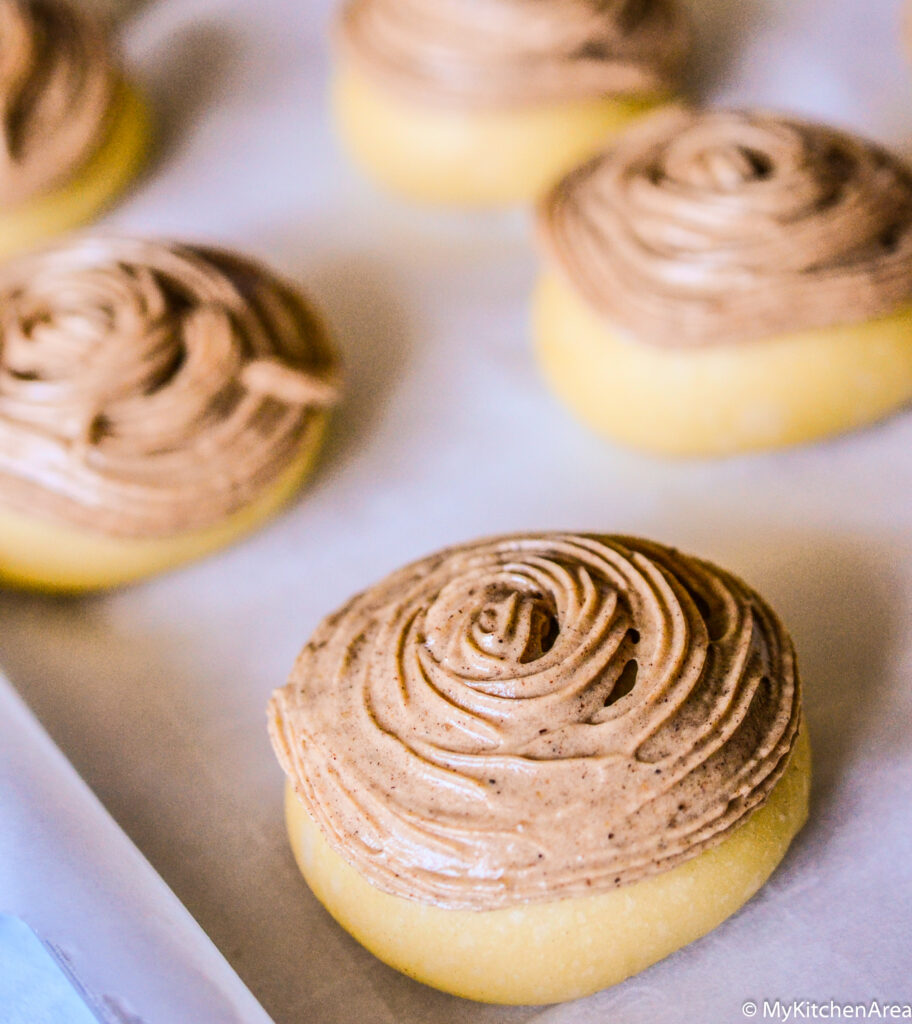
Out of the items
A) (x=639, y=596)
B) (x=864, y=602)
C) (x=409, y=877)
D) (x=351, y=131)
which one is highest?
(x=351, y=131)

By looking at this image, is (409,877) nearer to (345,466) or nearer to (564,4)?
(345,466)

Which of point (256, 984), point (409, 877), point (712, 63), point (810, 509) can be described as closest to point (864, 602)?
point (810, 509)

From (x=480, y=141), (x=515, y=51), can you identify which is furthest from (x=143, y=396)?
(x=515, y=51)

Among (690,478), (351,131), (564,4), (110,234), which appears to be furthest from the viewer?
(351,131)

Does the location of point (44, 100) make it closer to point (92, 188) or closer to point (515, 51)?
point (92, 188)

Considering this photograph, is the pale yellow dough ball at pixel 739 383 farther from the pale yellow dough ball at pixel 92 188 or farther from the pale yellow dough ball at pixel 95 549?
the pale yellow dough ball at pixel 92 188

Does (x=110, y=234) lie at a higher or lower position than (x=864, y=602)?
higher

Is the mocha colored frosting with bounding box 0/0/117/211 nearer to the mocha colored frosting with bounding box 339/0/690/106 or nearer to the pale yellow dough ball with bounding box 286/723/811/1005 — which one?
the mocha colored frosting with bounding box 339/0/690/106
